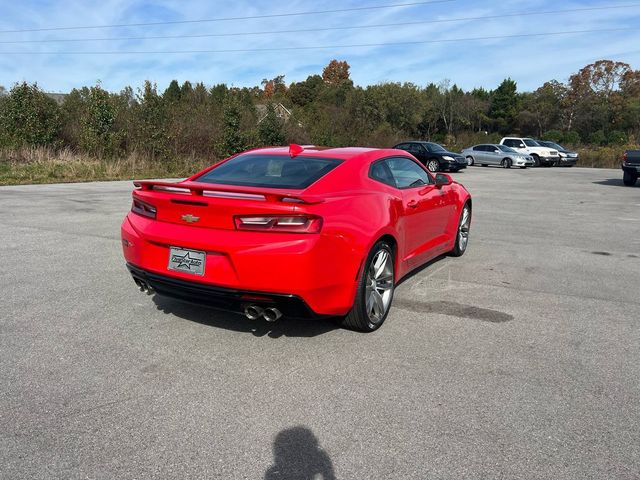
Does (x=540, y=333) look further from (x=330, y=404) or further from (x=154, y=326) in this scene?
(x=154, y=326)

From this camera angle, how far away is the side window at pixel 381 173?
15.9 ft

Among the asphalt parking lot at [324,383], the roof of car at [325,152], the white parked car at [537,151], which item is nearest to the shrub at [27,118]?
the asphalt parking lot at [324,383]

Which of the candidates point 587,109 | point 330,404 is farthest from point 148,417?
point 587,109

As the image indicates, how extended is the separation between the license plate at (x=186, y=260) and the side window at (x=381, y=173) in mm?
1716

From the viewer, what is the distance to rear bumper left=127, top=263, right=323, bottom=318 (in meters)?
3.71

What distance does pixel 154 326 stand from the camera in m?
4.46

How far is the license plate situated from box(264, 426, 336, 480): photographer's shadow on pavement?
1.40 meters

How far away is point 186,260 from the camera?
12.8ft

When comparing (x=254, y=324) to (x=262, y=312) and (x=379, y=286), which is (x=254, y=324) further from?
(x=379, y=286)

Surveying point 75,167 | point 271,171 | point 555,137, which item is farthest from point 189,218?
point 555,137

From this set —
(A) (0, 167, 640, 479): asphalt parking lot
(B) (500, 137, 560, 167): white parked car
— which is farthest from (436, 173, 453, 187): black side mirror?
(B) (500, 137, 560, 167): white parked car

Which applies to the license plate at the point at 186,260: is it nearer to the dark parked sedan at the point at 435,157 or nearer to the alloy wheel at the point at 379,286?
the alloy wheel at the point at 379,286

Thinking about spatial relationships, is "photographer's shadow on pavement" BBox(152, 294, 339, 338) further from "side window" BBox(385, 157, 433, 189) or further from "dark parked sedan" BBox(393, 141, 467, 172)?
"dark parked sedan" BBox(393, 141, 467, 172)

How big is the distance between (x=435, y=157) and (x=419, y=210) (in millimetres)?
24297
